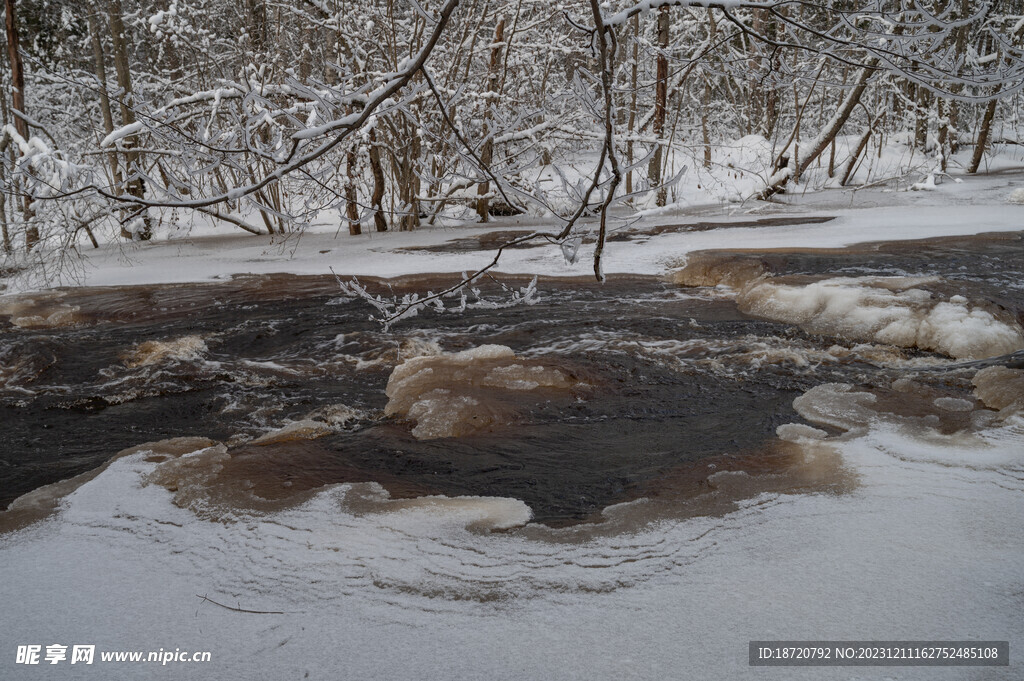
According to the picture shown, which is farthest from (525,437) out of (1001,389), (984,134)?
(984,134)

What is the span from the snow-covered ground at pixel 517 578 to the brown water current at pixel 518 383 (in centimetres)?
19

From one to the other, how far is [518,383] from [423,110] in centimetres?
748

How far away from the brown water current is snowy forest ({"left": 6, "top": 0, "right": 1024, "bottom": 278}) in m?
1.16

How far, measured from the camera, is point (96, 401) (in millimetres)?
5152

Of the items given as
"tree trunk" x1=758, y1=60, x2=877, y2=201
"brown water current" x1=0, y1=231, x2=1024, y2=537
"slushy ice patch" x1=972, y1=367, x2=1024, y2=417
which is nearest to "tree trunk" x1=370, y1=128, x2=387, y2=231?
"brown water current" x1=0, y1=231, x2=1024, y2=537

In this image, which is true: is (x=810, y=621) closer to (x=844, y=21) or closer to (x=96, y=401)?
(x=844, y=21)

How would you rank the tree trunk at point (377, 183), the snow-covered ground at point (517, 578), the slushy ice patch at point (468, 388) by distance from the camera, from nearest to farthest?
the snow-covered ground at point (517, 578) → the slushy ice patch at point (468, 388) → the tree trunk at point (377, 183)

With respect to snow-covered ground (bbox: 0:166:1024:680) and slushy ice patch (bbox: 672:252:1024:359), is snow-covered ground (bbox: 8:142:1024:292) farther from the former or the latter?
snow-covered ground (bbox: 0:166:1024:680)

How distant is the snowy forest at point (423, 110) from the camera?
9.77ft

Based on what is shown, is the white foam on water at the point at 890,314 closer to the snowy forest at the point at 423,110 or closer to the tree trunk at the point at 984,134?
the snowy forest at the point at 423,110

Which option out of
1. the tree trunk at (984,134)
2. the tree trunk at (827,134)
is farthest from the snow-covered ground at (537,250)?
the tree trunk at (984,134)

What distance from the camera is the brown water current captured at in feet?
11.9

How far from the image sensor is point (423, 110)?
11.3 meters

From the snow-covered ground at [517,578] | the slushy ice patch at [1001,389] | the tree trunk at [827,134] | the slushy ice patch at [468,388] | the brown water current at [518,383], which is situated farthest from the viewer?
the tree trunk at [827,134]
